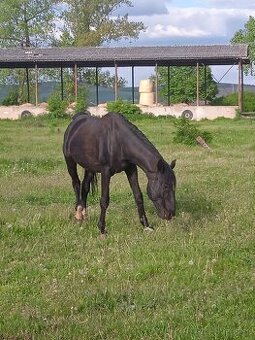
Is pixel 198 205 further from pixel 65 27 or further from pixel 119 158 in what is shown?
pixel 65 27

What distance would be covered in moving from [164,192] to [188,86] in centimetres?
4557

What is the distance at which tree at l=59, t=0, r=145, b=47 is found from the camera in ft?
210

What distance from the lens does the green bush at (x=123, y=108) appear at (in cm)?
4334

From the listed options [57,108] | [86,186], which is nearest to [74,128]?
[86,186]

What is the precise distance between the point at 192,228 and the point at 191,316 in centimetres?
370

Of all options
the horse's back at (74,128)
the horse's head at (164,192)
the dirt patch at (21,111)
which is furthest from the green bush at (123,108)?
the horse's head at (164,192)

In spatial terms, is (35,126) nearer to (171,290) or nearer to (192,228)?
(192,228)

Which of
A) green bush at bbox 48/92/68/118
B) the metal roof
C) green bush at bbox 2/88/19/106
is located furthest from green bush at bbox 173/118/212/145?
green bush at bbox 2/88/19/106

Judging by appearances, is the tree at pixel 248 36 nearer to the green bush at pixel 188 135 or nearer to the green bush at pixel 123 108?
the green bush at pixel 123 108

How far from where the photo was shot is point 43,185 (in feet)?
47.6

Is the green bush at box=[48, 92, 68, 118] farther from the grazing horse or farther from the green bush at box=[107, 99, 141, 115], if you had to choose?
the grazing horse

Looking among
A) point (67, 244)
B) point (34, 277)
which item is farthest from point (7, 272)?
point (67, 244)

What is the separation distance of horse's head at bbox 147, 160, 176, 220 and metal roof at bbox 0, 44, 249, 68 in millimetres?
37482

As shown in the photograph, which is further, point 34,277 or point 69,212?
point 69,212
